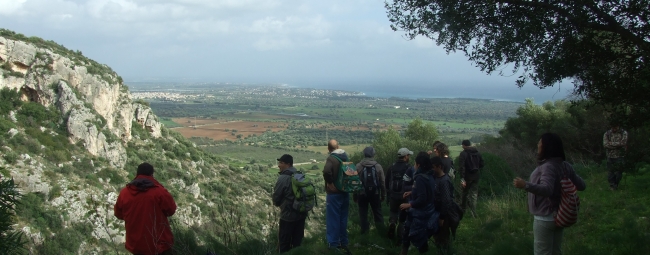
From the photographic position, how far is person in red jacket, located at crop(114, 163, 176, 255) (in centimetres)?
452

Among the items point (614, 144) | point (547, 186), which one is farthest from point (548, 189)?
point (614, 144)

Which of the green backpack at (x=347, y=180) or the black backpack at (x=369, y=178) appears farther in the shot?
the black backpack at (x=369, y=178)

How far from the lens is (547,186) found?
12.3ft

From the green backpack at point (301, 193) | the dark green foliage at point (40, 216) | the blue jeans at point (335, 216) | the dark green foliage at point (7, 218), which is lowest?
the dark green foliage at point (40, 216)

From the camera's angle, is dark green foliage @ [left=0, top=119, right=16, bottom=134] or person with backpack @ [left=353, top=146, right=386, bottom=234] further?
dark green foliage @ [left=0, top=119, right=16, bottom=134]

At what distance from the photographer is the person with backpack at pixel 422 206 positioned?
491 centimetres

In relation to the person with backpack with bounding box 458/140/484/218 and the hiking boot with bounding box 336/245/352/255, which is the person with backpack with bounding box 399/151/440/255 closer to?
the hiking boot with bounding box 336/245/352/255

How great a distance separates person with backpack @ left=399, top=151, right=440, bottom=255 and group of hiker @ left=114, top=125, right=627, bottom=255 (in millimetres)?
11

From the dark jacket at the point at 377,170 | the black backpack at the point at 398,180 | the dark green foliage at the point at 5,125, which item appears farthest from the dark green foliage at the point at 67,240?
the black backpack at the point at 398,180

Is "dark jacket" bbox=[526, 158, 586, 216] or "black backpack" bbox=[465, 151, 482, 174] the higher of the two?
"dark jacket" bbox=[526, 158, 586, 216]

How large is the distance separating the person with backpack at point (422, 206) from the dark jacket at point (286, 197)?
5.23 ft

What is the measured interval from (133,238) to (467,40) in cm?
468

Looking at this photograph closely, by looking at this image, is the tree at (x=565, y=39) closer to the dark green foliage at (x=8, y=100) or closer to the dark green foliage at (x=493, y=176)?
the dark green foliage at (x=493, y=176)

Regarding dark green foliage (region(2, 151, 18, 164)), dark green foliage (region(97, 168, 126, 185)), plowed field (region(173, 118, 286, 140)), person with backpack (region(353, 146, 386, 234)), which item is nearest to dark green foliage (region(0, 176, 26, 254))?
person with backpack (region(353, 146, 386, 234))
